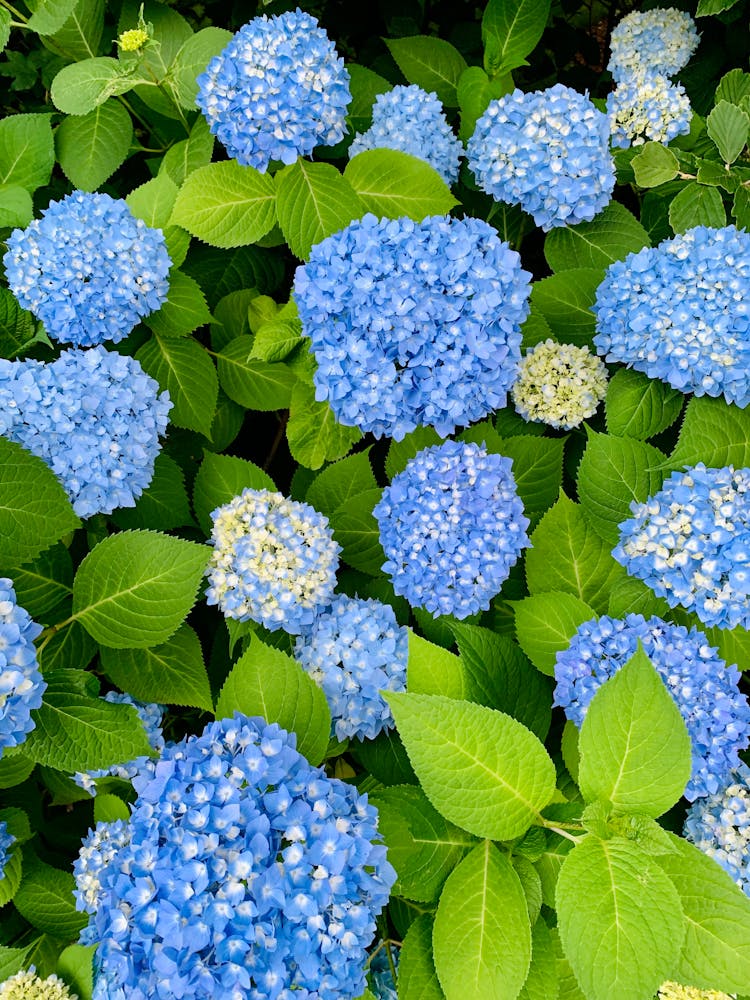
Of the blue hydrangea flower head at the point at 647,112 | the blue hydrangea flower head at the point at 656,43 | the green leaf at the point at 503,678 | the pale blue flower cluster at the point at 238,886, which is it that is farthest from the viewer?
the blue hydrangea flower head at the point at 656,43

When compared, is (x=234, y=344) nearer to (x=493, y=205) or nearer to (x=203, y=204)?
(x=203, y=204)

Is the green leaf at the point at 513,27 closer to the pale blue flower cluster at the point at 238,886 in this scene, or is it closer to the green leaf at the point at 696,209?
the green leaf at the point at 696,209

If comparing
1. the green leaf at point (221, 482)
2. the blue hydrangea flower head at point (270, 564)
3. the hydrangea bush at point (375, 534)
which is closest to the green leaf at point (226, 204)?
the hydrangea bush at point (375, 534)

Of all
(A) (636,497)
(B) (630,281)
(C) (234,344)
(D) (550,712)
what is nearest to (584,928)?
(D) (550,712)

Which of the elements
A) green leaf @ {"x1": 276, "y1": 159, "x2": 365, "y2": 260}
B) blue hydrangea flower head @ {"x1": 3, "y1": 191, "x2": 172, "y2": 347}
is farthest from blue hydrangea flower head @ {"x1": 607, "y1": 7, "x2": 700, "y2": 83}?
blue hydrangea flower head @ {"x1": 3, "y1": 191, "x2": 172, "y2": 347}

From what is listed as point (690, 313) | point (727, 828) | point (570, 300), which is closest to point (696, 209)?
point (570, 300)

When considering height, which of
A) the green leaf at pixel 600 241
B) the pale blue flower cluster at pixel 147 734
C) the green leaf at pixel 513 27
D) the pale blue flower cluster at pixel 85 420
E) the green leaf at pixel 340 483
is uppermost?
the green leaf at pixel 513 27

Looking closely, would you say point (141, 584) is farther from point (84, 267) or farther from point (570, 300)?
point (570, 300)

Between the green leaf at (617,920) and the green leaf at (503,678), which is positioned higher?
the green leaf at (617,920)

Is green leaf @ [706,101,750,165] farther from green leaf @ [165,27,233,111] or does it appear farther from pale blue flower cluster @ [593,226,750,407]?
green leaf @ [165,27,233,111]
